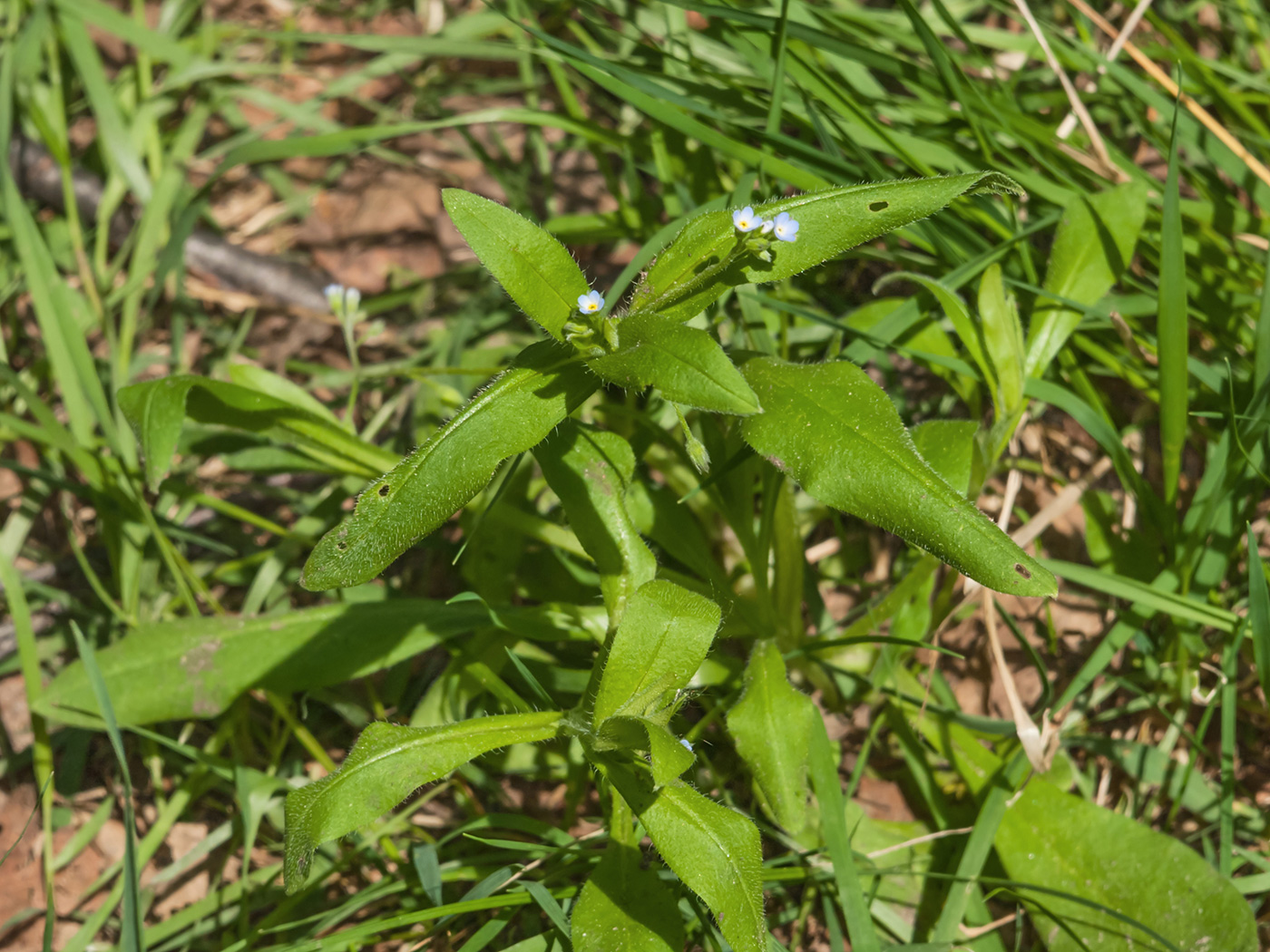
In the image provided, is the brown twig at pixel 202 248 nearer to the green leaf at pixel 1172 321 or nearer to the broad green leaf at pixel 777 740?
the broad green leaf at pixel 777 740

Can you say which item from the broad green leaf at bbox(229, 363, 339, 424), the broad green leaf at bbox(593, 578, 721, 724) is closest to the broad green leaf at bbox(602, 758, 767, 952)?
the broad green leaf at bbox(593, 578, 721, 724)

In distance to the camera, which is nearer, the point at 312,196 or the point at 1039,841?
the point at 1039,841

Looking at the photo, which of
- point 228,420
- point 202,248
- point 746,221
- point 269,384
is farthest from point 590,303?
point 202,248

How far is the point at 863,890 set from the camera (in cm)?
275

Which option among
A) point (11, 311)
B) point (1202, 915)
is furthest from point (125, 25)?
point (1202, 915)

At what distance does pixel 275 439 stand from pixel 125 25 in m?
2.57

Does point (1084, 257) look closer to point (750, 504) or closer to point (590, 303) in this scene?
point (750, 504)

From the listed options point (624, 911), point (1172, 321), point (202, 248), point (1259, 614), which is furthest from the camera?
point (202, 248)

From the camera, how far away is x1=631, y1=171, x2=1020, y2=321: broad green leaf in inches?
83.9

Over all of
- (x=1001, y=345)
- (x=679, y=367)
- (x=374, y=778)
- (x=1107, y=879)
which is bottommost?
(x=1107, y=879)

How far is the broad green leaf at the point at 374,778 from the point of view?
196 cm

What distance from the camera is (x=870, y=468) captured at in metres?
1.98

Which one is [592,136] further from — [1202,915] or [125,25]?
[1202,915]

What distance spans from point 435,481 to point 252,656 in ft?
4.43
